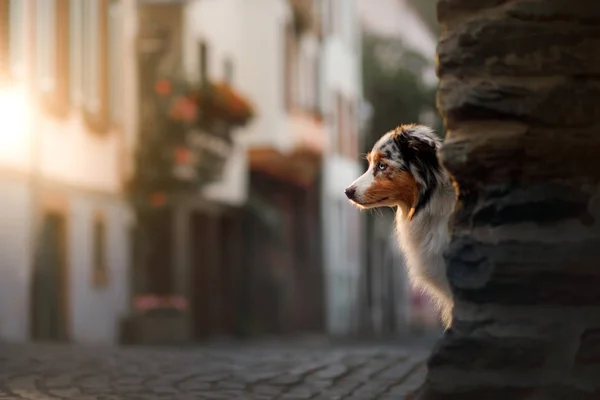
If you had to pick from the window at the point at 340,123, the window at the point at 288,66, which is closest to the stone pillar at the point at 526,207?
the window at the point at 288,66

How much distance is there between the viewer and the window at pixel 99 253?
60.8 feet

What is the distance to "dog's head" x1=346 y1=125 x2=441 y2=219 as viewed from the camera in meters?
6.52

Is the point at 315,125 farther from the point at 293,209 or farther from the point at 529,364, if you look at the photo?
the point at 529,364

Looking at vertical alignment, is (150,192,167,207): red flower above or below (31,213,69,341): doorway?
above

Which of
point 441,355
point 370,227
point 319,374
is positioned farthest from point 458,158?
point 370,227

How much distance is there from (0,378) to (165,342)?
32.9 feet

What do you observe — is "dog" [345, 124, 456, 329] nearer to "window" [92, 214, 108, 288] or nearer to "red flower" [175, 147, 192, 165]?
"window" [92, 214, 108, 288]

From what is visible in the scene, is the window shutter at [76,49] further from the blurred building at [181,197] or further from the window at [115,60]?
the window at [115,60]

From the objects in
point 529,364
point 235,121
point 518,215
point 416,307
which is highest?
point 235,121

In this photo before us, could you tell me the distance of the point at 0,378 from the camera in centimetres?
768

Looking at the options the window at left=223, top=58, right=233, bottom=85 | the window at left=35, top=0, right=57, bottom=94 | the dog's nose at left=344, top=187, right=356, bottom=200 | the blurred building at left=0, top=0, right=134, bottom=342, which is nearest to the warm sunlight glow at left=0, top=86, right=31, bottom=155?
the blurred building at left=0, top=0, right=134, bottom=342

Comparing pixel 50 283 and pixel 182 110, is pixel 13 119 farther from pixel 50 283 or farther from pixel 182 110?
pixel 182 110

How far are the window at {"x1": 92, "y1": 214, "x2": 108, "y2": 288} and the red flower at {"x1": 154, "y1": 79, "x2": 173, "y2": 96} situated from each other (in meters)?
2.23

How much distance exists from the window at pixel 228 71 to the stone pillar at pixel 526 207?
2156 cm
